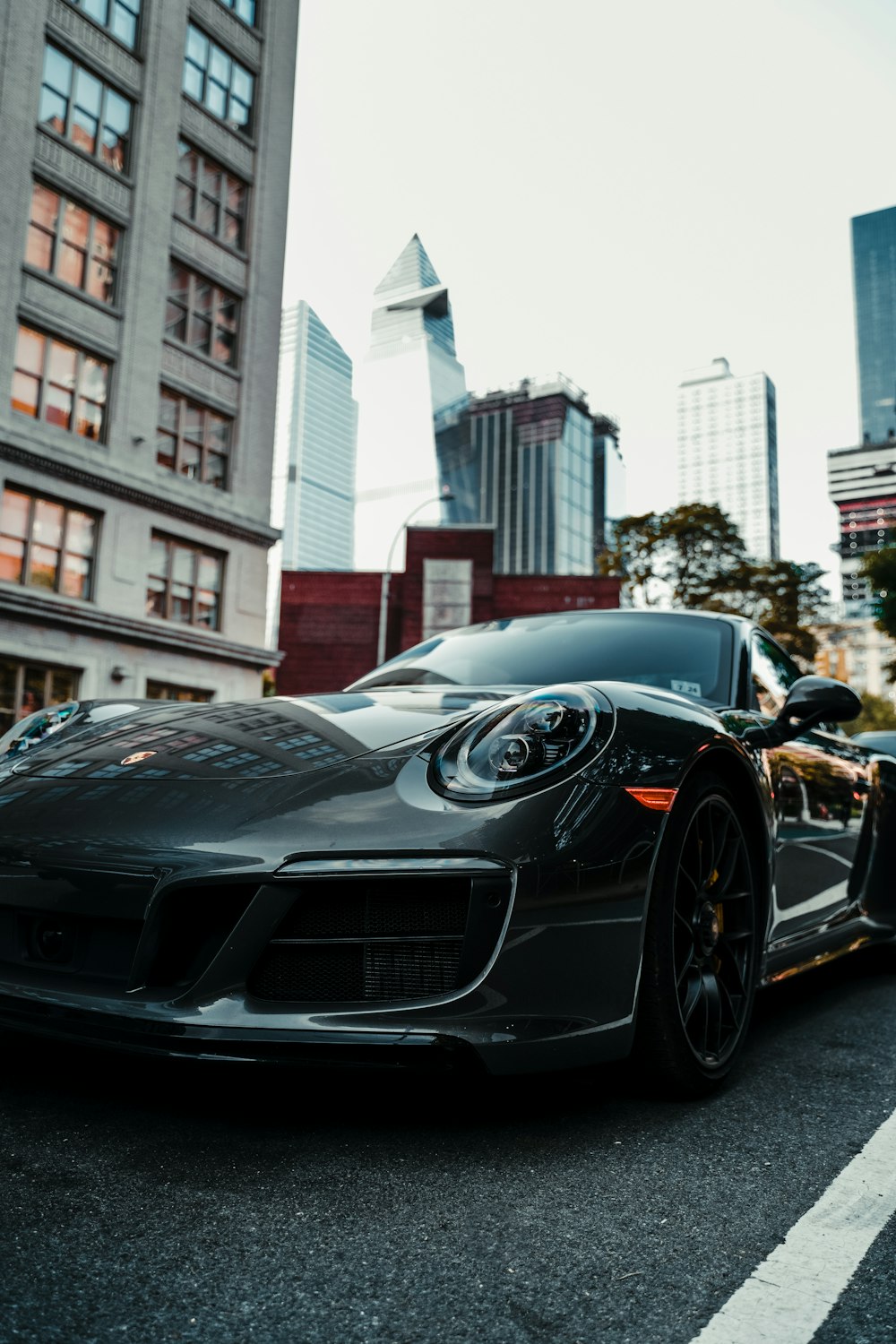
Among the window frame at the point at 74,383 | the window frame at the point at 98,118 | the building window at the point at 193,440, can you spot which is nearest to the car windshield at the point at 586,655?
the window frame at the point at 74,383

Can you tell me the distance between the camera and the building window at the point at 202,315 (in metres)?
21.8

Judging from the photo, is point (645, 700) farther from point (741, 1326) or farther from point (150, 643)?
point (150, 643)

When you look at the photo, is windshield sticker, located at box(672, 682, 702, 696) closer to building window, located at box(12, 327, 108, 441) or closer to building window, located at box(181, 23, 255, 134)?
building window, located at box(12, 327, 108, 441)

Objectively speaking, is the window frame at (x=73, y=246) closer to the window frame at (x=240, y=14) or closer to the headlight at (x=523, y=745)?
the window frame at (x=240, y=14)

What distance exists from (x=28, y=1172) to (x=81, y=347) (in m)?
19.9

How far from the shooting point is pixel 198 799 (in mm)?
2164

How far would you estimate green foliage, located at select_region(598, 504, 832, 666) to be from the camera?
33156 millimetres

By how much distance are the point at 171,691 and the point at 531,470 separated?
113 meters

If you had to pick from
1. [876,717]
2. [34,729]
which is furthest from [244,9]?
[876,717]

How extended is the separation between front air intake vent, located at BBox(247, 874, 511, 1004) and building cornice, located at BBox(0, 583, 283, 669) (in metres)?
16.9

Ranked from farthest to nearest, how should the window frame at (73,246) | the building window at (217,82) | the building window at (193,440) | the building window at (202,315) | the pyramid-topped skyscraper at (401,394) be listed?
the pyramid-topped skyscraper at (401,394)
the building window at (217,82)
the building window at (202,315)
the building window at (193,440)
the window frame at (73,246)

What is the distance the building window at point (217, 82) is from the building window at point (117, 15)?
1.30 meters

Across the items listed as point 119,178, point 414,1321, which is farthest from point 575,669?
point 119,178

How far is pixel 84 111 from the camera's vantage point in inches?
786
